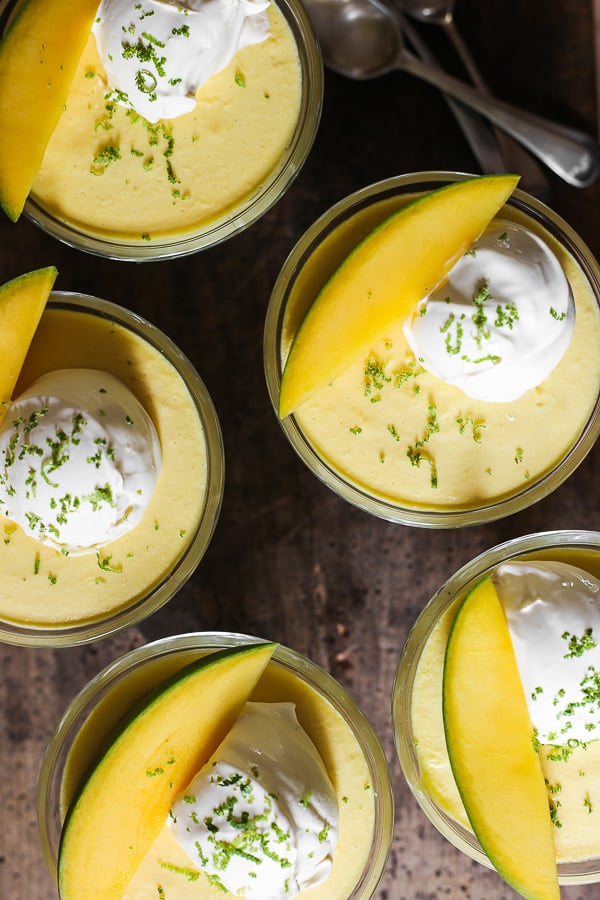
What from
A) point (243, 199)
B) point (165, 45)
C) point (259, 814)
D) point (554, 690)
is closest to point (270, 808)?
point (259, 814)

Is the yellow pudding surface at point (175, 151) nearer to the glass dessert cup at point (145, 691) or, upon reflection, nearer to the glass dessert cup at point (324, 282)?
the glass dessert cup at point (324, 282)

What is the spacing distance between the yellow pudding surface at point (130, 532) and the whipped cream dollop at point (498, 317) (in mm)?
382

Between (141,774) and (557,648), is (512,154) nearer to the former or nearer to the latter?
(557,648)

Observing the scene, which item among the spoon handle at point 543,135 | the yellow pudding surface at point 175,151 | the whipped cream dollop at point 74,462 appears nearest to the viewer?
the whipped cream dollop at point 74,462

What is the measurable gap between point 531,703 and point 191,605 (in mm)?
566

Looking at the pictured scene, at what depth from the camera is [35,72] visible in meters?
1.17

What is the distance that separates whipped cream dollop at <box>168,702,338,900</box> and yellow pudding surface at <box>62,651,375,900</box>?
7 cm

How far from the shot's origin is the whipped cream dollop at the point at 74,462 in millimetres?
Result: 1120

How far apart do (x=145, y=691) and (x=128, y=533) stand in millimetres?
252

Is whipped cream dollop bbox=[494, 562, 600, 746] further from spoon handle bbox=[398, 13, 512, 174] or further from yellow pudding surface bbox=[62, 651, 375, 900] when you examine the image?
spoon handle bbox=[398, 13, 512, 174]

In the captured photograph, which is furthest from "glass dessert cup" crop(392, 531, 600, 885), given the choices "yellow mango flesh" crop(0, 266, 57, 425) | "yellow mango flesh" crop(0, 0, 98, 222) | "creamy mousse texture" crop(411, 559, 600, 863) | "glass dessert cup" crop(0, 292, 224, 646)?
"yellow mango flesh" crop(0, 0, 98, 222)

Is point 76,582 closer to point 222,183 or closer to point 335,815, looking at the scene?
point 335,815

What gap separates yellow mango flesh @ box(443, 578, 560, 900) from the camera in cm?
117

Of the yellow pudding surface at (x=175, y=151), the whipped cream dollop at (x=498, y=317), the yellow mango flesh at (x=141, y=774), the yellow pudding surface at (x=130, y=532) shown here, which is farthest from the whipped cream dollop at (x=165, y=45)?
the yellow mango flesh at (x=141, y=774)
